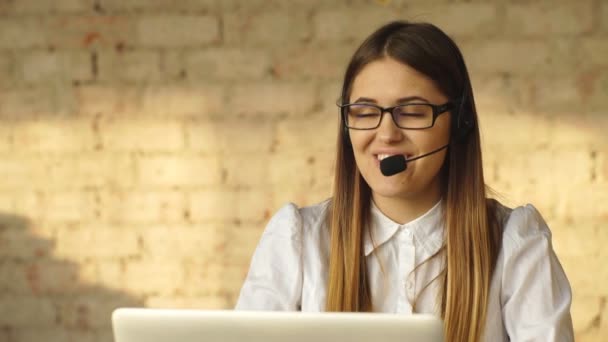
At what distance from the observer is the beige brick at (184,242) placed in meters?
2.78

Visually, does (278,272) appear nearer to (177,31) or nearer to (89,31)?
(177,31)

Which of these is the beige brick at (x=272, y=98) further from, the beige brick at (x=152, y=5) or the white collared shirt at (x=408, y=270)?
the white collared shirt at (x=408, y=270)

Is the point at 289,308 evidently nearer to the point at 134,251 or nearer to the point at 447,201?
the point at 447,201

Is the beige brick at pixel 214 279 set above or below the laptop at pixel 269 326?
below

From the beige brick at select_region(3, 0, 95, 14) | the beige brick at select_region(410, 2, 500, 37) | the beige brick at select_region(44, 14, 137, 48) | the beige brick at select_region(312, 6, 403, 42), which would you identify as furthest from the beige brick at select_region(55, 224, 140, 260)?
the beige brick at select_region(410, 2, 500, 37)

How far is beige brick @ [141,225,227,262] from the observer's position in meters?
2.78

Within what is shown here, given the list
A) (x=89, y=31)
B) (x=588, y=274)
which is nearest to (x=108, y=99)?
(x=89, y=31)

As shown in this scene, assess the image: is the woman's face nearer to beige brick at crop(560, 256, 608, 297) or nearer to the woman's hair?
the woman's hair

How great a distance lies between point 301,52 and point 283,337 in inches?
75.8

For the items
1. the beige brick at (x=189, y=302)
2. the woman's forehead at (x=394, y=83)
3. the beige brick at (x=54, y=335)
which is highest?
the woman's forehead at (x=394, y=83)

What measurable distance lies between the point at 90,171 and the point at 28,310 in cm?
53

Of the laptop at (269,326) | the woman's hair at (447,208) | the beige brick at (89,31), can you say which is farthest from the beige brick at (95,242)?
the laptop at (269,326)

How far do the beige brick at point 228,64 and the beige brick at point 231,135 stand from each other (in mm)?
147

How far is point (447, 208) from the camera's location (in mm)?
1567
